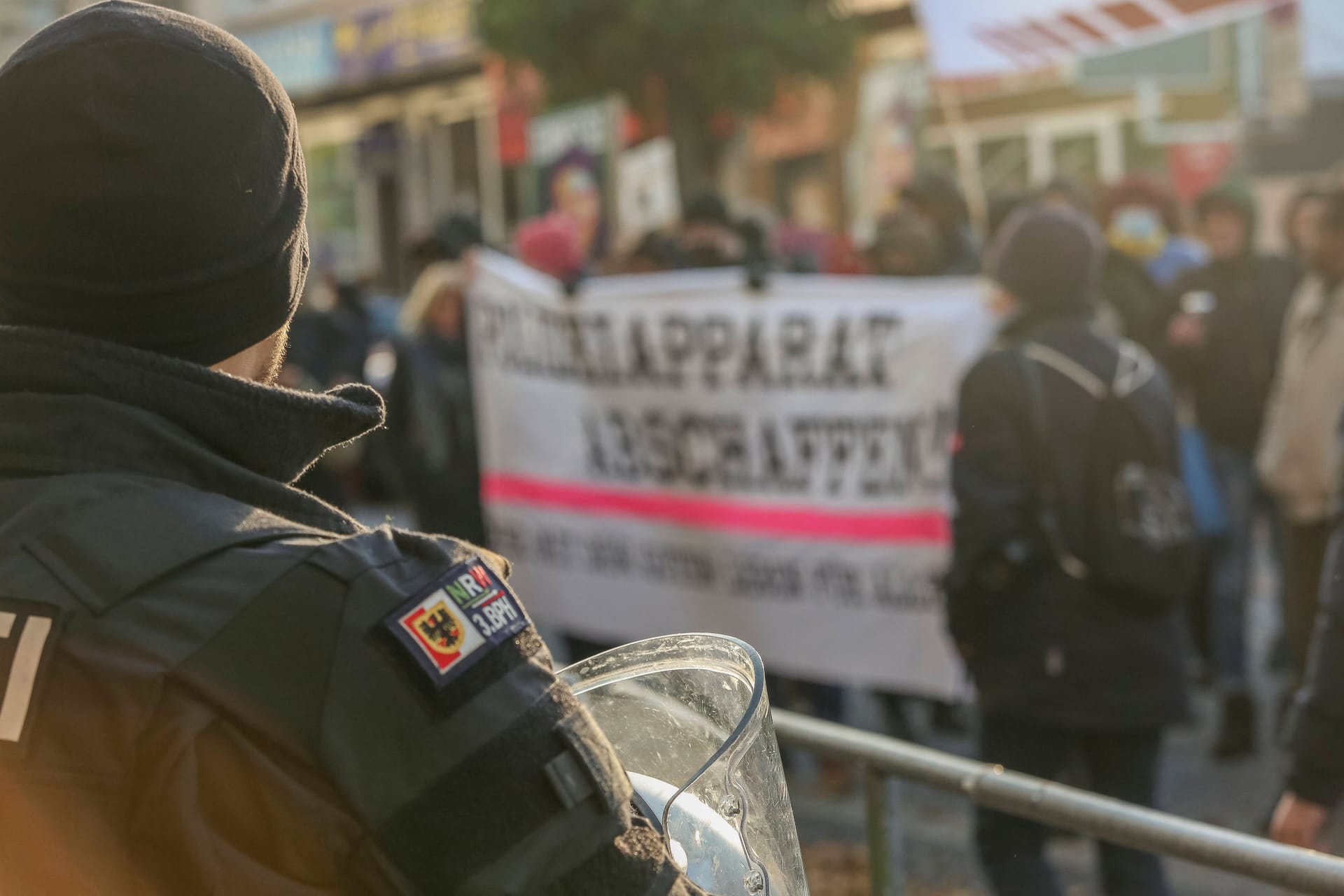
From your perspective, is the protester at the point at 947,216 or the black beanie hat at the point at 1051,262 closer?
the black beanie hat at the point at 1051,262

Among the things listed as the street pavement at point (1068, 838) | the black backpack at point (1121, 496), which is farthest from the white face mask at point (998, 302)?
the street pavement at point (1068, 838)

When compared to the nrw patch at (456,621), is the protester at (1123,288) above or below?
below

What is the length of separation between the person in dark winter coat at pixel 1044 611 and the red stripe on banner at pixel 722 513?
1.23 m

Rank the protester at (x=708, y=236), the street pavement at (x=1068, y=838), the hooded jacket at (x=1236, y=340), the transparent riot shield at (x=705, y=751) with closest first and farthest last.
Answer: the transparent riot shield at (x=705, y=751)
the street pavement at (x=1068, y=838)
the hooded jacket at (x=1236, y=340)
the protester at (x=708, y=236)

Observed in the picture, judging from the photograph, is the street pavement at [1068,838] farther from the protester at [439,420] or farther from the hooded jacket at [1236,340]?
the protester at [439,420]

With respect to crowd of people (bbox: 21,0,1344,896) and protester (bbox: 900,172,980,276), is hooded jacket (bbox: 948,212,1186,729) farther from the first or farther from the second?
protester (bbox: 900,172,980,276)

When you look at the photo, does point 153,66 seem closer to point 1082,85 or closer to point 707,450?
point 707,450

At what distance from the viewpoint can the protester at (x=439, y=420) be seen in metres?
5.89

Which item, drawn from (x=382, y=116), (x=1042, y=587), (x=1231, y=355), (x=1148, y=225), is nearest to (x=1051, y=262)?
(x=1042, y=587)

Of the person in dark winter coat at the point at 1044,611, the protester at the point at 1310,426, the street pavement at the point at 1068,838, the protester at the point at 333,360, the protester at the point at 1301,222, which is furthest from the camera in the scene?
the protester at the point at 333,360

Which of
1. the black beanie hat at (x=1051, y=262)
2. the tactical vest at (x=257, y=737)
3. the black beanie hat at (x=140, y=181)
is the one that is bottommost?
the black beanie hat at (x=1051, y=262)

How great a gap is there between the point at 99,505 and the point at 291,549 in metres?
0.13

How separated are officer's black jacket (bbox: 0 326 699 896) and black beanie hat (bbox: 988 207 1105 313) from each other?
281 cm

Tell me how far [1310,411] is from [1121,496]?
1729 millimetres
